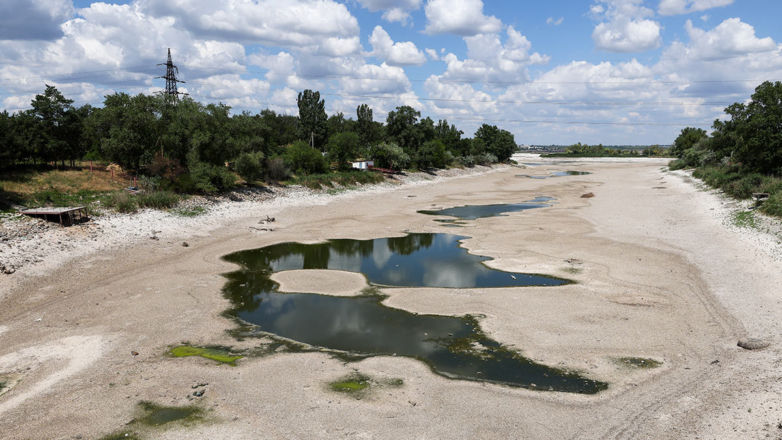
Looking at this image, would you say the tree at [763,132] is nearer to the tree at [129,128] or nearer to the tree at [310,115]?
the tree at [129,128]

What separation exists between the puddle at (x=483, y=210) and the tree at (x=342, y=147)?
25920 mm

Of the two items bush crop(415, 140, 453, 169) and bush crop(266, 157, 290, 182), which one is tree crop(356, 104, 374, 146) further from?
bush crop(266, 157, 290, 182)

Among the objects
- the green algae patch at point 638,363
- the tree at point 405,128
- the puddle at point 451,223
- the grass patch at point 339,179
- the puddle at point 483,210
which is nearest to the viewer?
the green algae patch at point 638,363

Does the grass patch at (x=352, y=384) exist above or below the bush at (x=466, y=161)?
below

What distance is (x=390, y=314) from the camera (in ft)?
55.0

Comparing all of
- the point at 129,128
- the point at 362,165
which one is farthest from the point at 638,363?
the point at 362,165

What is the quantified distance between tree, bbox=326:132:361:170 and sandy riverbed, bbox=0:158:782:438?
39.6 metres

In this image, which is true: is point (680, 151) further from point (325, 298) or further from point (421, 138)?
point (325, 298)

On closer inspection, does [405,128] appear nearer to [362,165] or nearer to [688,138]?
[362,165]

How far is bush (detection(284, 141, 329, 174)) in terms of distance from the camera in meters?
58.3

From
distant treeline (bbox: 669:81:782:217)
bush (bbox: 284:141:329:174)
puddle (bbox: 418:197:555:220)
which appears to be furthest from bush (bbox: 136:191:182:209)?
distant treeline (bbox: 669:81:782:217)

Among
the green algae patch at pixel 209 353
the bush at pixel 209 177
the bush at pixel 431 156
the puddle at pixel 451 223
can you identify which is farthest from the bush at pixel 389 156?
the green algae patch at pixel 209 353

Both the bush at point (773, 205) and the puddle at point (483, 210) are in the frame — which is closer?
the bush at point (773, 205)

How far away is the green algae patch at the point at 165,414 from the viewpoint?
9719mm
